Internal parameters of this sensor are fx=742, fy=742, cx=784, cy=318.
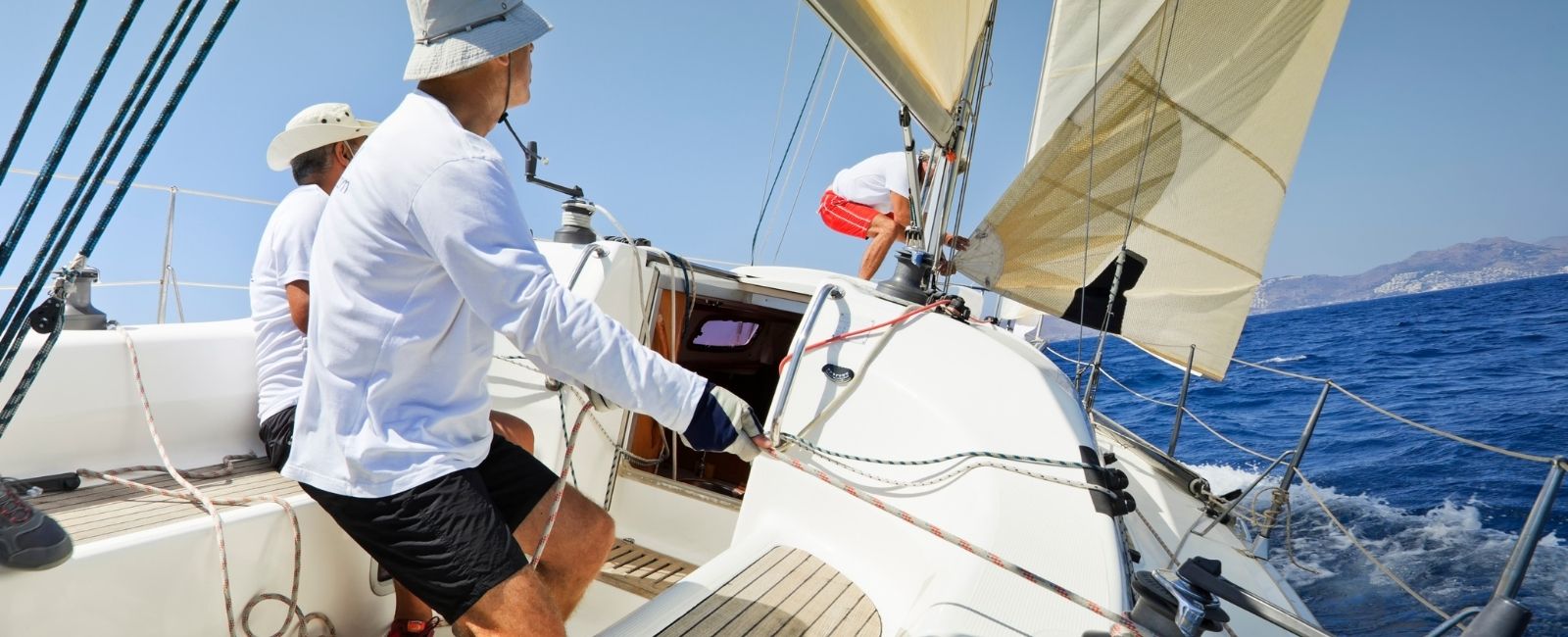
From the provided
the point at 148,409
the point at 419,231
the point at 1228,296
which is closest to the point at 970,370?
the point at 419,231

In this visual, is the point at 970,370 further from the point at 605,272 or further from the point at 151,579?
the point at 151,579

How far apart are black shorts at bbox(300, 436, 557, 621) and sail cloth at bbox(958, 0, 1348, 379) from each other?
337 centimetres

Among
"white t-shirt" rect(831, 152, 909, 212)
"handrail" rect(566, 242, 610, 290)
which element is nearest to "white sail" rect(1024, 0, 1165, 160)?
"white t-shirt" rect(831, 152, 909, 212)

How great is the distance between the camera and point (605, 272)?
263 centimetres

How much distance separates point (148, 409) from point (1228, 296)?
16.8 ft

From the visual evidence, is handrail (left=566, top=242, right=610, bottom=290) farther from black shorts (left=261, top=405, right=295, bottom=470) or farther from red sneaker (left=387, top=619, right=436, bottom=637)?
red sneaker (left=387, top=619, right=436, bottom=637)

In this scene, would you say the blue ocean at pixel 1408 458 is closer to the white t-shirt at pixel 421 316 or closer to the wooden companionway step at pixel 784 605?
the wooden companionway step at pixel 784 605

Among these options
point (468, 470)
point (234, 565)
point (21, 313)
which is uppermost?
point (21, 313)

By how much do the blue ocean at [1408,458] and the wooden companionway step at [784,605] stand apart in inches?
112

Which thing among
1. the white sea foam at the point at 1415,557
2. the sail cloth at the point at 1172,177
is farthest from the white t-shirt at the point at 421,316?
the white sea foam at the point at 1415,557

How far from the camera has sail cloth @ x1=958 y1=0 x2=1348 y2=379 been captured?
3930 mm

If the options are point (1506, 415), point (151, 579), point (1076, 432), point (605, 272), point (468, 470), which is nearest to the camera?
point (468, 470)

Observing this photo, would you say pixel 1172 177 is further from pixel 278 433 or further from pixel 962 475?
pixel 278 433

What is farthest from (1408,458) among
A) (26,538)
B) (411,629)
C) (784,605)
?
(26,538)
